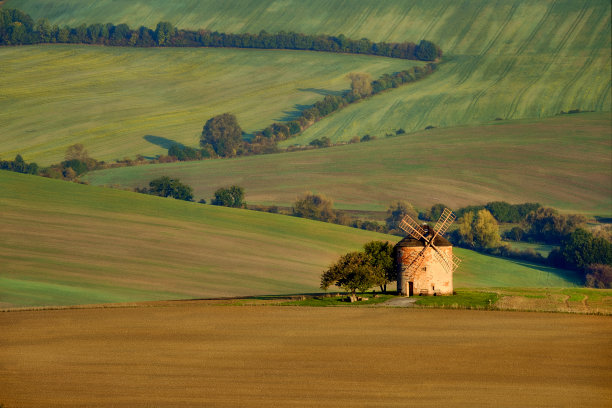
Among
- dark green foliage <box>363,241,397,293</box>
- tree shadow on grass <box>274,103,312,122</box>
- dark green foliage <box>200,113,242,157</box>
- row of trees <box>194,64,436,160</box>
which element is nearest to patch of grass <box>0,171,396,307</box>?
dark green foliage <box>363,241,397,293</box>

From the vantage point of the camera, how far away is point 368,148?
171 meters

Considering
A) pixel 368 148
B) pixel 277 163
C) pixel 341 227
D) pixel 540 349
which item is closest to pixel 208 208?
pixel 341 227

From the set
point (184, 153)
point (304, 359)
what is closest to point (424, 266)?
point (304, 359)

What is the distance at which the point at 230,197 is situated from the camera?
440 feet

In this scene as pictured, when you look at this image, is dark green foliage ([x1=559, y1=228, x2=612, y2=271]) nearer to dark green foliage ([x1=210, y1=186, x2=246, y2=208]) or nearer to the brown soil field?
dark green foliage ([x1=210, y1=186, x2=246, y2=208])

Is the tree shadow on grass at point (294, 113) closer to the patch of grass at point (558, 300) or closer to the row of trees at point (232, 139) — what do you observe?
the row of trees at point (232, 139)

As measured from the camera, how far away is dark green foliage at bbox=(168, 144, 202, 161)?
16388 centimetres

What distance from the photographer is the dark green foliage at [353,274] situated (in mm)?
74188

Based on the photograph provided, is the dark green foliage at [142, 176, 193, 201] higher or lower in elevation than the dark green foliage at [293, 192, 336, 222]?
higher

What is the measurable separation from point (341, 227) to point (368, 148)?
171 ft

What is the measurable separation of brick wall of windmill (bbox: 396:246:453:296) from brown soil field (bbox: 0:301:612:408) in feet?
25.8

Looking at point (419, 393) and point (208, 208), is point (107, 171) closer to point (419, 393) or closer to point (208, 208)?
point (208, 208)

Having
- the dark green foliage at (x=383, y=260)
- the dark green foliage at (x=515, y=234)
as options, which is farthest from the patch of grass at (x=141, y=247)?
the dark green foliage at (x=515, y=234)

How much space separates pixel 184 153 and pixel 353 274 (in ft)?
309
